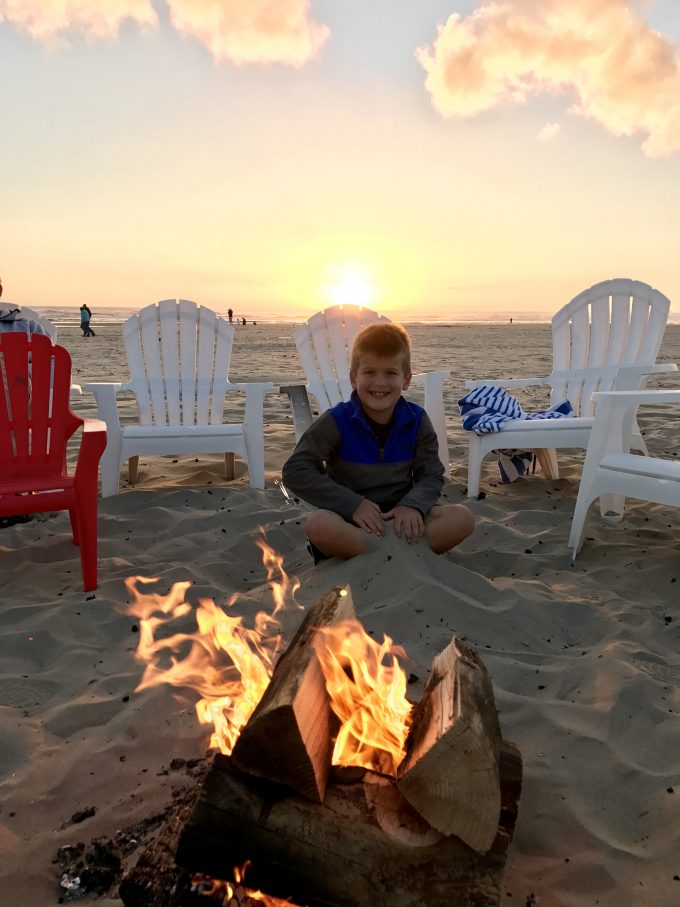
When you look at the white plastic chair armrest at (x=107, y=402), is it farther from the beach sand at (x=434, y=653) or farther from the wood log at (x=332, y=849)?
the wood log at (x=332, y=849)

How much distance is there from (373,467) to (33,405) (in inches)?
72.2

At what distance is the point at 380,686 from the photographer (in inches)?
62.0

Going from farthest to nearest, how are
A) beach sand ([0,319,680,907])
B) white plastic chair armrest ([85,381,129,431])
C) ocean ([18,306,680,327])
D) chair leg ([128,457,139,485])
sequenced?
ocean ([18,306,680,327])
chair leg ([128,457,139,485])
white plastic chair armrest ([85,381,129,431])
beach sand ([0,319,680,907])

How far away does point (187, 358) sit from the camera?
16.9 feet

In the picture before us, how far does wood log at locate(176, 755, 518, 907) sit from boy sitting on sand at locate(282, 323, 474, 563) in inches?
62.4

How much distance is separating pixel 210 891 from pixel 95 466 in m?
2.09

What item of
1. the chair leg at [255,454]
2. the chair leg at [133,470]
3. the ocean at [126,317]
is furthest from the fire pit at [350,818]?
the ocean at [126,317]

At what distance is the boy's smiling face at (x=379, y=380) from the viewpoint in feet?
9.10

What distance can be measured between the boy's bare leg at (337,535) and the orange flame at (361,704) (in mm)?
1158

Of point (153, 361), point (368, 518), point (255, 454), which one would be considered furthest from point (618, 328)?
point (153, 361)

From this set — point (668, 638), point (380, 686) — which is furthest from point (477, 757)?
point (668, 638)

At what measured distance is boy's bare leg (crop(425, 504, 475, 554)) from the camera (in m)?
2.91

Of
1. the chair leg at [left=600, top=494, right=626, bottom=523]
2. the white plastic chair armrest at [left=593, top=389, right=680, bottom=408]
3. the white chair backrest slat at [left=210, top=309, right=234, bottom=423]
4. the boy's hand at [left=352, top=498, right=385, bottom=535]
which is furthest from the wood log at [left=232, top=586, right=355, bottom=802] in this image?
the white chair backrest slat at [left=210, top=309, right=234, bottom=423]

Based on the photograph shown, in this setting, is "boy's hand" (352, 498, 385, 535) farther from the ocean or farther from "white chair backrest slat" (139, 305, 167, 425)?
the ocean
